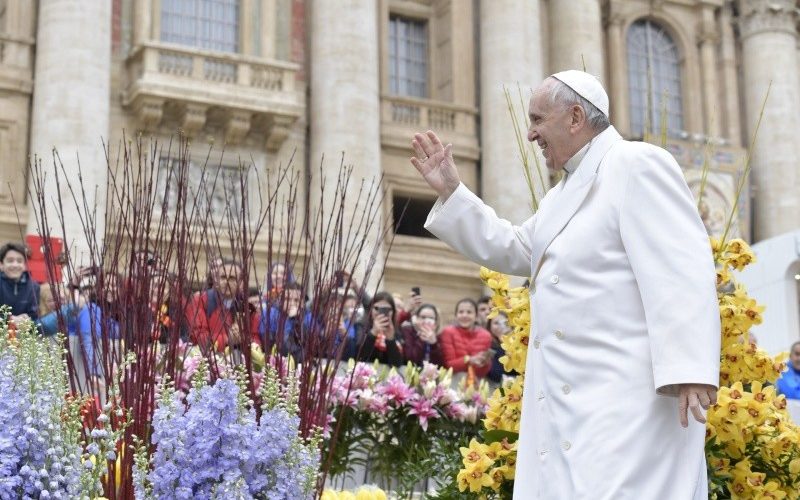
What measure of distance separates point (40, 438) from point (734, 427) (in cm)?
289

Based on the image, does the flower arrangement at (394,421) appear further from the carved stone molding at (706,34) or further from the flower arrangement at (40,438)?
the carved stone molding at (706,34)

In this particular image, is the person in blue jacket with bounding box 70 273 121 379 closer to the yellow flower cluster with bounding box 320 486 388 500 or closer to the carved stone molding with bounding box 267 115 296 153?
the yellow flower cluster with bounding box 320 486 388 500

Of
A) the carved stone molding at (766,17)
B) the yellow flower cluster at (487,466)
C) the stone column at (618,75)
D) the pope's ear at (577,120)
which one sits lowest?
the yellow flower cluster at (487,466)

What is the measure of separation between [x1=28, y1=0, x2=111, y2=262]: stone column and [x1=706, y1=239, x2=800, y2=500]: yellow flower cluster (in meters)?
14.1

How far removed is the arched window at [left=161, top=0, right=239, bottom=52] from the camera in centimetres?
2205

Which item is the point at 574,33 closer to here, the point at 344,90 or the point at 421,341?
the point at 344,90

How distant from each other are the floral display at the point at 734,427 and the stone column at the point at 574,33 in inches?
745

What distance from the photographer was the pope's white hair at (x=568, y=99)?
4.40 metres

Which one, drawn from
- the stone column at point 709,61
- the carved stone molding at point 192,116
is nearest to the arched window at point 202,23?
the carved stone molding at point 192,116

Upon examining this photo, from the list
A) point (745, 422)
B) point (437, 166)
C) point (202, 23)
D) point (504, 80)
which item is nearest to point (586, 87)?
point (437, 166)

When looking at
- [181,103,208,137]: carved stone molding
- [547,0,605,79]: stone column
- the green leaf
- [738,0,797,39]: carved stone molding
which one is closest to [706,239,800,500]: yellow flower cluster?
the green leaf

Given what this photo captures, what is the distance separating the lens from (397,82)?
982 inches

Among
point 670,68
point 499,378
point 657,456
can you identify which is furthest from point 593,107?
point 670,68

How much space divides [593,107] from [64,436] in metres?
2.00
